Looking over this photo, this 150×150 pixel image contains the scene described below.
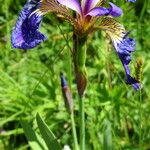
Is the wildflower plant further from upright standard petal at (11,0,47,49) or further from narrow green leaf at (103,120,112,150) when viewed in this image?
narrow green leaf at (103,120,112,150)

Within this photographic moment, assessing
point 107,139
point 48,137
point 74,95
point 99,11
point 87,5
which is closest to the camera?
point 99,11

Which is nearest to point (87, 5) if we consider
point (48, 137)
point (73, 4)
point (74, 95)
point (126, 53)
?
point (73, 4)

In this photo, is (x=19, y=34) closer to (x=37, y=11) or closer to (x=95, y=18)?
(x=37, y=11)

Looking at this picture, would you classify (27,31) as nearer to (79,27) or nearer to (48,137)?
(79,27)

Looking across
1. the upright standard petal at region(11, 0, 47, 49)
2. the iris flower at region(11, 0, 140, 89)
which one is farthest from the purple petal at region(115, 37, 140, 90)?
the upright standard petal at region(11, 0, 47, 49)

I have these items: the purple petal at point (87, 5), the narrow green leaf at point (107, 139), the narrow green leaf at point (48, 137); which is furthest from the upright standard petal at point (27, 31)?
the narrow green leaf at point (107, 139)

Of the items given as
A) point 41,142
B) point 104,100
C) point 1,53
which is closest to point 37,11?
point 41,142

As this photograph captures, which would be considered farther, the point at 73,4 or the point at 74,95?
the point at 74,95

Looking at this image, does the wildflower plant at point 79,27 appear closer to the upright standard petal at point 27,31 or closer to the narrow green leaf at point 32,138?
the upright standard petal at point 27,31
